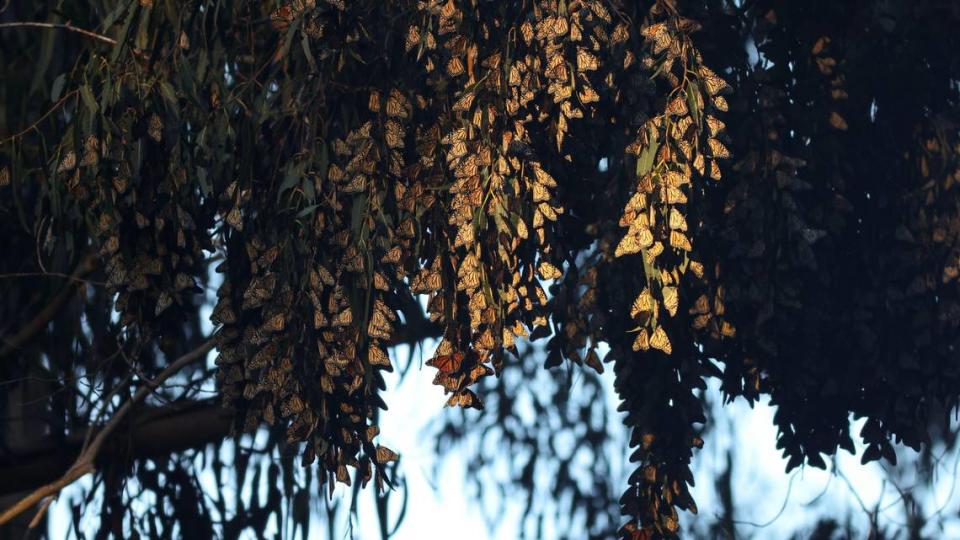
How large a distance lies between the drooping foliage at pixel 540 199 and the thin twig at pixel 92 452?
Result: 69 centimetres

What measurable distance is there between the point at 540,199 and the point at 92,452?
174 cm

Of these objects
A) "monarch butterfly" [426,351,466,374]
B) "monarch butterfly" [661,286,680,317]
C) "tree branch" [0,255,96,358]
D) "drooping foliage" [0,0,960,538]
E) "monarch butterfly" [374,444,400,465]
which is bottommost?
"monarch butterfly" [374,444,400,465]

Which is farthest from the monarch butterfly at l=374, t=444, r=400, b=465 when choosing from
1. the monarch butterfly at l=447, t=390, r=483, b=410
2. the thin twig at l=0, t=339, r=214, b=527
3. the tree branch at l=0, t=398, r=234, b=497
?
the tree branch at l=0, t=398, r=234, b=497

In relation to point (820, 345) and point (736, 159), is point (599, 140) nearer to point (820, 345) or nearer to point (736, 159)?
point (736, 159)

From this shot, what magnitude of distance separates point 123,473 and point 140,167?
1521mm

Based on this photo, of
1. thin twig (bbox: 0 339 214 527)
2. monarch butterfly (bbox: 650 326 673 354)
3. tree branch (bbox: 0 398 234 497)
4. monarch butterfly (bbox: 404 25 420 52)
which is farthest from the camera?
tree branch (bbox: 0 398 234 497)

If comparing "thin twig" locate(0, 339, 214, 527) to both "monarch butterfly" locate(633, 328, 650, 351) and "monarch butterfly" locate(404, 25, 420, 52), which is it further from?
"monarch butterfly" locate(633, 328, 650, 351)

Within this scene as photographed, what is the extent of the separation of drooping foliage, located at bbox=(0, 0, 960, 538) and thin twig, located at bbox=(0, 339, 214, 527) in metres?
0.69

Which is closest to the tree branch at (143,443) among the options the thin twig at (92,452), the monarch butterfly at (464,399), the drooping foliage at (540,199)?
the thin twig at (92,452)

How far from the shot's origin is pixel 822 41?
3.02m

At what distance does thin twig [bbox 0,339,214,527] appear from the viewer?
356 centimetres

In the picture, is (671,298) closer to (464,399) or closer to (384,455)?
(464,399)

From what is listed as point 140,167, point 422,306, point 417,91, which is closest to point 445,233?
point 417,91

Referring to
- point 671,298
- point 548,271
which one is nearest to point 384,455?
A: point 548,271
